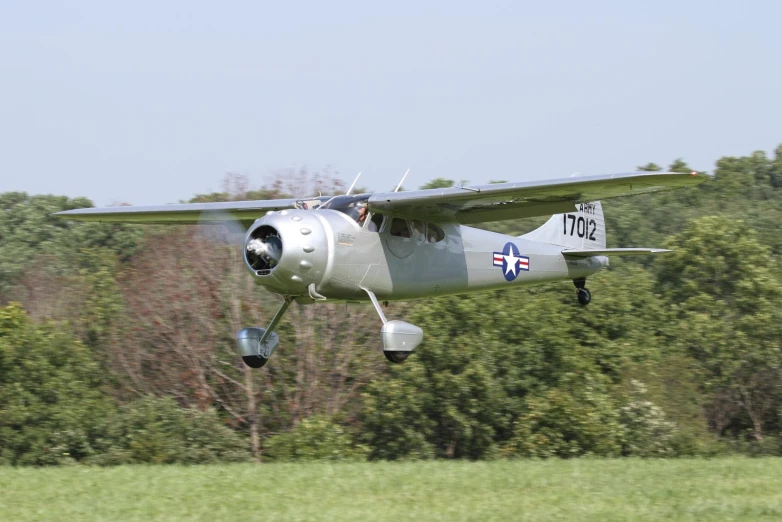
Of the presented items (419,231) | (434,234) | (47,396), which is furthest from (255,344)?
→ (47,396)

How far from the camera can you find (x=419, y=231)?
1525 cm

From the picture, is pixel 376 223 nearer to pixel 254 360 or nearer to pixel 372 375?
pixel 254 360

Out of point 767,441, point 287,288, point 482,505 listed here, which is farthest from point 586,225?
point 767,441

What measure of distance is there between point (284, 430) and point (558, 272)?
1572cm

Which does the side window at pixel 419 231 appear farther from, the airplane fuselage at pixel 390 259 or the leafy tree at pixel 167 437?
the leafy tree at pixel 167 437

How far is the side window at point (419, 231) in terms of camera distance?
597 inches

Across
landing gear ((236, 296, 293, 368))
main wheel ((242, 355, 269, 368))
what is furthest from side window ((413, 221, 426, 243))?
main wheel ((242, 355, 269, 368))

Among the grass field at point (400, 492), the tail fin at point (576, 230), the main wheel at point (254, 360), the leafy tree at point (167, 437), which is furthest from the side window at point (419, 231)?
the leafy tree at point (167, 437)

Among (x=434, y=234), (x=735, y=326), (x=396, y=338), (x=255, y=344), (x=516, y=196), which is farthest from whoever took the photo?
(x=735, y=326)

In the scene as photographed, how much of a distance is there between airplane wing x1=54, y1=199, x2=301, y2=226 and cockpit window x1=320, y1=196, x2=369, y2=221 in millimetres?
1380

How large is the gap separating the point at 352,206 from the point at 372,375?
19.0m

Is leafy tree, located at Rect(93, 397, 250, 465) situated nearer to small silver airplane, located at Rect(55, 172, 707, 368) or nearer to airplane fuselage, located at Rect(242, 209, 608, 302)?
small silver airplane, located at Rect(55, 172, 707, 368)

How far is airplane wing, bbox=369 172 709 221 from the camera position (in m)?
12.9

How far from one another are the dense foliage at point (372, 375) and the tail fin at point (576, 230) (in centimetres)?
1041
